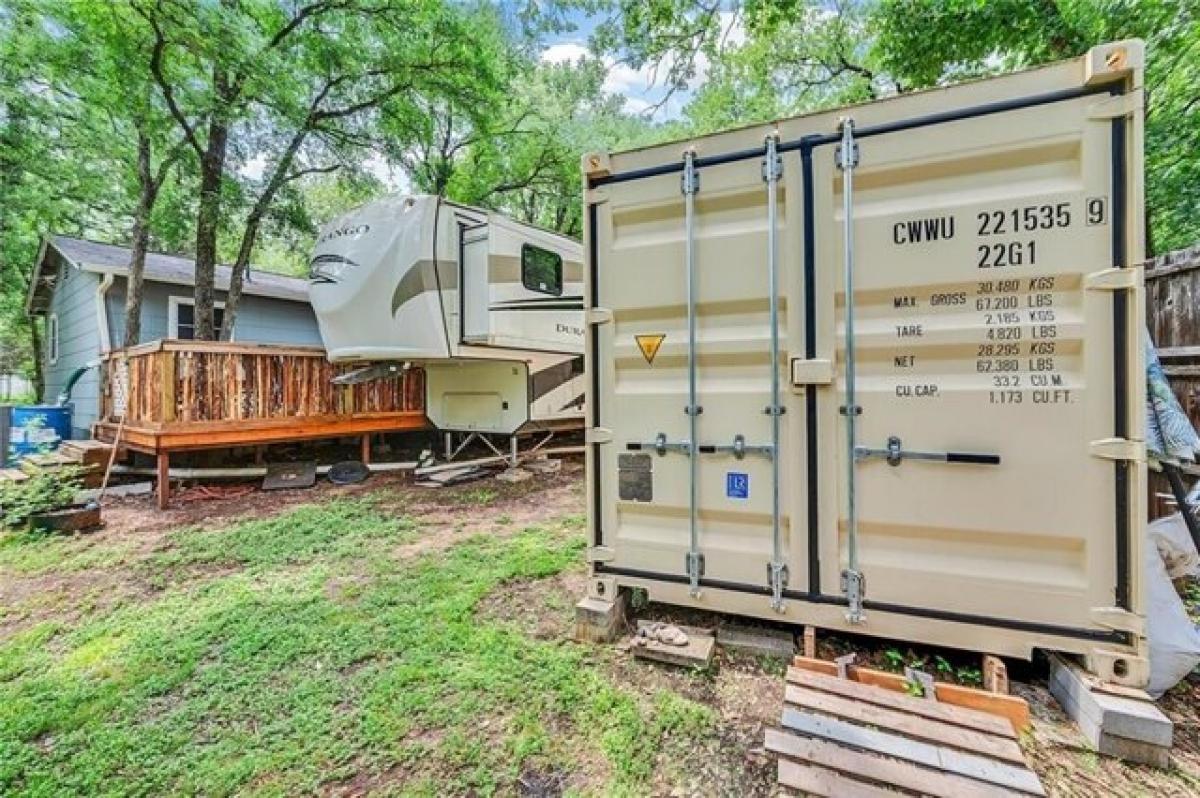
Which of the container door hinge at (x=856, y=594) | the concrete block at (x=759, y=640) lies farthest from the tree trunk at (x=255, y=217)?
the container door hinge at (x=856, y=594)

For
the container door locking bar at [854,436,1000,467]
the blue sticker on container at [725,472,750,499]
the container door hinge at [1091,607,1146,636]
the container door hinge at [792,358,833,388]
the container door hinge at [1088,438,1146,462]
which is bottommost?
the container door hinge at [1091,607,1146,636]

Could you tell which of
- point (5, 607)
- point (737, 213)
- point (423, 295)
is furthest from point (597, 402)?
point (5, 607)

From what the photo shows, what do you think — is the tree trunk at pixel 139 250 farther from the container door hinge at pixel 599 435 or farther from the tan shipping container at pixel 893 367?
the tan shipping container at pixel 893 367

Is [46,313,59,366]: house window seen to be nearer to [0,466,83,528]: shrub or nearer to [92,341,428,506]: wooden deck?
[92,341,428,506]: wooden deck

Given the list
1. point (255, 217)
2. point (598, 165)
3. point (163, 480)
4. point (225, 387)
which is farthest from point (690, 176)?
point (255, 217)

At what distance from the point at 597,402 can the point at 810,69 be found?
10658 mm

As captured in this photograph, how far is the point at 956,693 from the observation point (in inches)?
82.5

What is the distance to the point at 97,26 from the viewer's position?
20.5ft

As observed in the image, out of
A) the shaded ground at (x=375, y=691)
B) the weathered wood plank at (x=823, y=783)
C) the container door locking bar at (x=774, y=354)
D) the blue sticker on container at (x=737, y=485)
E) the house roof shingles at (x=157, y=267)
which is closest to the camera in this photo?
the weathered wood plank at (x=823, y=783)

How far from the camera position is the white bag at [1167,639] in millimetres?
2115

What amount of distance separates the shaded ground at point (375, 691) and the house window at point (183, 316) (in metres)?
6.87

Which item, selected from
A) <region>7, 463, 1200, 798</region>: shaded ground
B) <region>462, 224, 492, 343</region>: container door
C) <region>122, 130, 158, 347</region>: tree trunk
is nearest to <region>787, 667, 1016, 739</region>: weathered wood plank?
<region>7, 463, 1200, 798</region>: shaded ground

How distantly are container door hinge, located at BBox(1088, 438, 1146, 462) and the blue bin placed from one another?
1018 centimetres

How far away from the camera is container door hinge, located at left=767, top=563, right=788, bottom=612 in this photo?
246 cm
